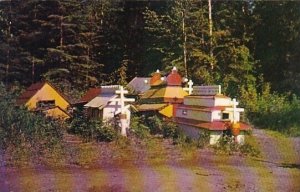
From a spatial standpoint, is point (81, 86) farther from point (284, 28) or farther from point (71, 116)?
point (284, 28)

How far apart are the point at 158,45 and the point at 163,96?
1.18ft

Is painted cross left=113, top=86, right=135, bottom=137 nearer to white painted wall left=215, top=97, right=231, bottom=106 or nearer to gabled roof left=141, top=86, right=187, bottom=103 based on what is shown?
gabled roof left=141, top=86, right=187, bottom=103

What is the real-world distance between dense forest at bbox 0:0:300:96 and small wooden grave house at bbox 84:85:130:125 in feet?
0.40

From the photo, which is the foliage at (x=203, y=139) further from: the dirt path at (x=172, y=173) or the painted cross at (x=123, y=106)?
the painted cross at (x=123, y=106)

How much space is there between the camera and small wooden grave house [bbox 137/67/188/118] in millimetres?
1800

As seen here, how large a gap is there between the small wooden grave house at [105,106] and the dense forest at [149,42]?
12cm

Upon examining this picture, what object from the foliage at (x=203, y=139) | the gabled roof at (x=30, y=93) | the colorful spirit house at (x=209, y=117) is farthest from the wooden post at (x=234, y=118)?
the gabled roof at (x=30, y=93)

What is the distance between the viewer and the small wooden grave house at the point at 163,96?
1.80 m

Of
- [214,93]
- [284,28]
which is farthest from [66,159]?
[284,28]

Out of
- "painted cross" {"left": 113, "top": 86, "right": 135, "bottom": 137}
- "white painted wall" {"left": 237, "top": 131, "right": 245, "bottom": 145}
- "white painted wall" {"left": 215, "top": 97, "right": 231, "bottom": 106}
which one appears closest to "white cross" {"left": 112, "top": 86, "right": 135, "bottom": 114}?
"painted cross" {"left": 113, "top": 86, "right": 135, "bottom": 137}

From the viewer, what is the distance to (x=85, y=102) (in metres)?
1.70

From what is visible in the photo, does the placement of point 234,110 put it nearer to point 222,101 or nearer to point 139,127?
point 222,101

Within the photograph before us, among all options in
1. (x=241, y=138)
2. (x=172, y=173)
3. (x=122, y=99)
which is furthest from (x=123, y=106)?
(x=241, y=138)

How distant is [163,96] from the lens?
1918 millimetres
